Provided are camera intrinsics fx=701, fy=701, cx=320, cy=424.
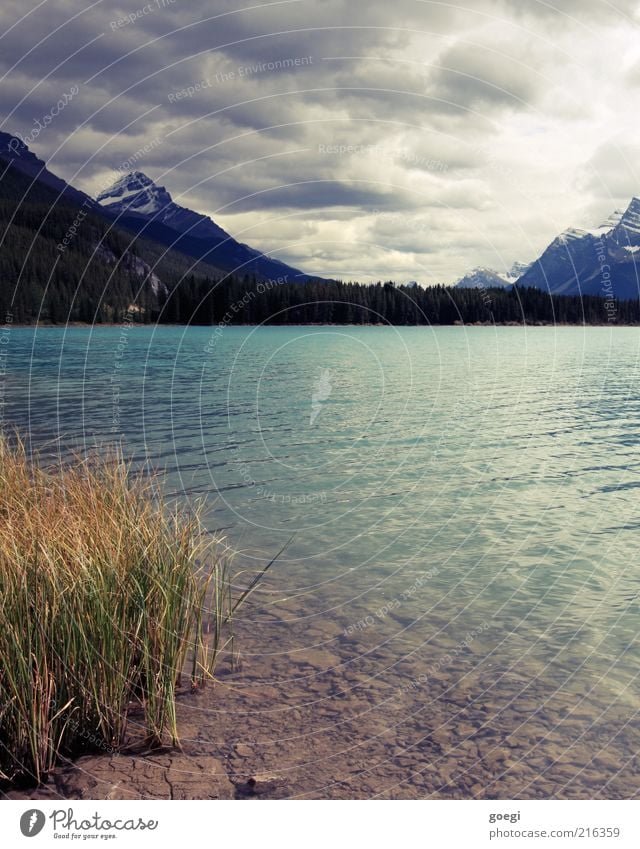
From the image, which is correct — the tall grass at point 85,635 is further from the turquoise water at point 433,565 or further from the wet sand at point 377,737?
the turquoise water at point 433,565

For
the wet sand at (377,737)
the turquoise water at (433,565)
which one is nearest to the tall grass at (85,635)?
the wet sand at (377,737)

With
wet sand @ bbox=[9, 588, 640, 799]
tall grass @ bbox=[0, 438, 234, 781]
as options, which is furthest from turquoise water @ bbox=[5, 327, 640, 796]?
tall grass @ bbox=[0, 438, 234, 781]

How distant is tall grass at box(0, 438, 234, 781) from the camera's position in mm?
5988

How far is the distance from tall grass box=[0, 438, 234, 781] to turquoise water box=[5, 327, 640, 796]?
1.54m

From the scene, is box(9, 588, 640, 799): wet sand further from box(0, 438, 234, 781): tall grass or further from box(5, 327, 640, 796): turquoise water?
box(0, 438, 234, 781): tall grass

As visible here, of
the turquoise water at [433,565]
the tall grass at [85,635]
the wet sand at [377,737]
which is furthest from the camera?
the turquoise water at [433,565]

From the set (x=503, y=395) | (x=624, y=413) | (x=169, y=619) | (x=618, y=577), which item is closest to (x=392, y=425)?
(x=624, y=413)

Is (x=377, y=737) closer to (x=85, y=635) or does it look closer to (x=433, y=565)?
(x=85, y=635)

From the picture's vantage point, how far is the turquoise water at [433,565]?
7.35 m

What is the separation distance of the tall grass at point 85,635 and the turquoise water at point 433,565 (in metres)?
1.54

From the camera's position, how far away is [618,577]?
41.1 ft

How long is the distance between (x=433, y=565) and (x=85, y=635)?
7990 mm

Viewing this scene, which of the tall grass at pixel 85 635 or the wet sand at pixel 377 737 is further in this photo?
the wet sand at pixel 377 737
